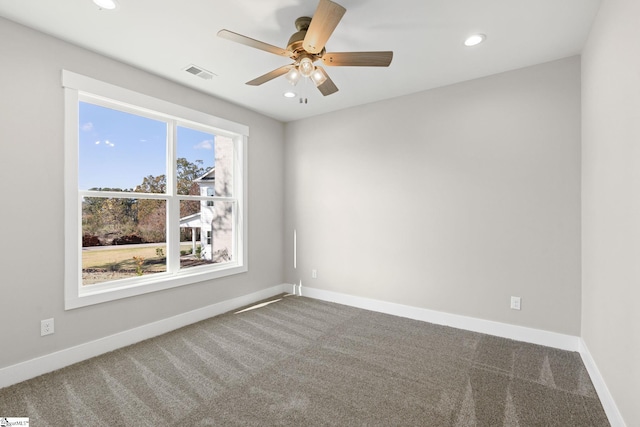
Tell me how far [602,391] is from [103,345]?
397 centimetres

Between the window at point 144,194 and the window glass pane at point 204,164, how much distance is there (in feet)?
0.04

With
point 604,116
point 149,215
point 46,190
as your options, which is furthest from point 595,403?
point 46,190

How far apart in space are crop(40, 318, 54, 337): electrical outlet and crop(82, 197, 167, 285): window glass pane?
0.42m

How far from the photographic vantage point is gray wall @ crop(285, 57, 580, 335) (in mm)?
2730

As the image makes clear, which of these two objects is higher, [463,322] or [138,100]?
[138,100]

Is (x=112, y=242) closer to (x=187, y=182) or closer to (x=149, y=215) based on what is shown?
(x=149, y=215)

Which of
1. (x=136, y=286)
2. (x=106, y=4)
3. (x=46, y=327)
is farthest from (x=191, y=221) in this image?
(x=106, y=4)

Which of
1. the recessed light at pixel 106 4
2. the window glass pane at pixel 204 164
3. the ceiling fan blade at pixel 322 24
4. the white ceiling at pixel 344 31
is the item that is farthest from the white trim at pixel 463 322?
the recessed light at pixel 106 4

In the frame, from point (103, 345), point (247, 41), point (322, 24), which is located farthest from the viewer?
point (103, 345)

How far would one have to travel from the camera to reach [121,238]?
294 cm

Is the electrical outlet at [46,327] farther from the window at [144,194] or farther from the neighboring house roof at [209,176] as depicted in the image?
the neighboring house roof at [209,176]

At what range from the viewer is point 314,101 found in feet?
12.5

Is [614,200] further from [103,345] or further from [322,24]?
[103,345]

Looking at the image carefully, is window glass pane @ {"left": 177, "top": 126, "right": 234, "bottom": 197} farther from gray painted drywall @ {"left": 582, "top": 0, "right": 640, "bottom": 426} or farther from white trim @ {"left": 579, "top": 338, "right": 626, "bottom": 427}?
white trim @ {"left": 579, "top": 338, "right": 626, "bottom": 427}
